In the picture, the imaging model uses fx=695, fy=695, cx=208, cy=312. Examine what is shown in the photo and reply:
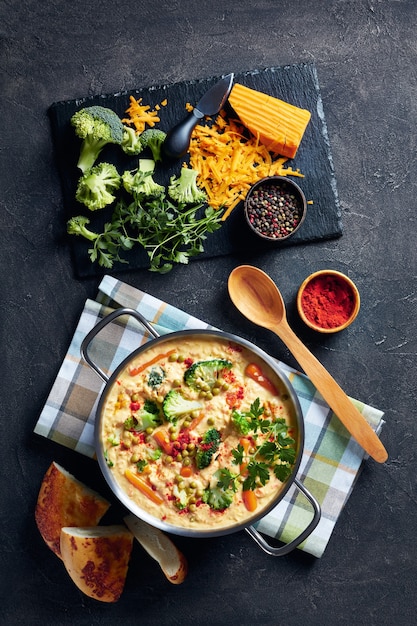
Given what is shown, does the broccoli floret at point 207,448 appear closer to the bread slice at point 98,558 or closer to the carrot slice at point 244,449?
the carrot slice at point 244,449

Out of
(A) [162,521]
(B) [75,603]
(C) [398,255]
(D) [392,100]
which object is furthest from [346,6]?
(B) [75,603]

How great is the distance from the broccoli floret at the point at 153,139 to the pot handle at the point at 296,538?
2.24 metres

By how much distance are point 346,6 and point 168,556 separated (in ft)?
12.5

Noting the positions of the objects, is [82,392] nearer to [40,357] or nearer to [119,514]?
[40,357]

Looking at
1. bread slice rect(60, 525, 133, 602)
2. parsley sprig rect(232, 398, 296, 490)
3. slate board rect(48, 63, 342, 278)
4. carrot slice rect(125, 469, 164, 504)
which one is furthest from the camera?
slate board rect(48, 63, 342, 278)

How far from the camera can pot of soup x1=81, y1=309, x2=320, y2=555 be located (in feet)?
13.2

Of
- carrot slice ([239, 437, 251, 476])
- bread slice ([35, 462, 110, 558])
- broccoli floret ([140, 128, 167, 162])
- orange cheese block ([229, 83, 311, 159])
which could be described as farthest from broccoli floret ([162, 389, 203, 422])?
orange cheese block ([229, 83, 311, 159])

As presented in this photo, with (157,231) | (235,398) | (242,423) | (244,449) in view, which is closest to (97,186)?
(157,231)

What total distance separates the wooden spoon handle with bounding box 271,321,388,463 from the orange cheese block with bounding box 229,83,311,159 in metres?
1.27

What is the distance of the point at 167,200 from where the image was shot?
4531 millimetres

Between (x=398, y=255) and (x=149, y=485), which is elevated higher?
(x=398, y=255)

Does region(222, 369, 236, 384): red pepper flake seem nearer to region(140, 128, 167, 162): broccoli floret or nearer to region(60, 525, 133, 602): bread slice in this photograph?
region(60, 525, 133, 602): bread slice

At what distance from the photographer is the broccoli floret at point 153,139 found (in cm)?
445

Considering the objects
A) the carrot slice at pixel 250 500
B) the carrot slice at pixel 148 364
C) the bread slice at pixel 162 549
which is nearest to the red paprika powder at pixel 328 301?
the carrot slice at pixel 148 364
